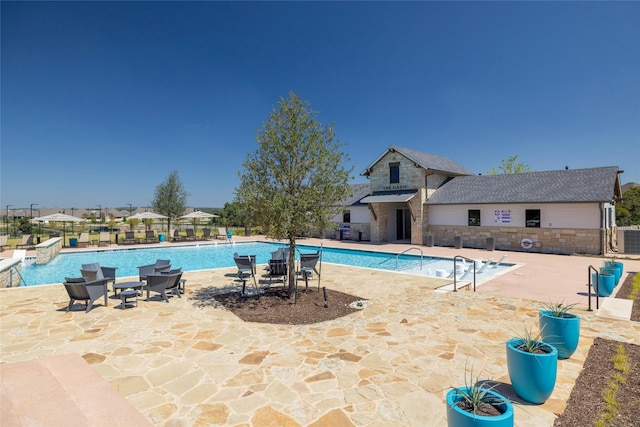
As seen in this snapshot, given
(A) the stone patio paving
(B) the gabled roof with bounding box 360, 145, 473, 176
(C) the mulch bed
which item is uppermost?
(B) the gabled roof with bounding box 360, 145, 473, 176

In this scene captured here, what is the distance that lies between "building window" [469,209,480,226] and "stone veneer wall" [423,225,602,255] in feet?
1.30

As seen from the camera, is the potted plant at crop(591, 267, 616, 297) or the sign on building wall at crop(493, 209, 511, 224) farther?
the sign on building wall at crop(493, 209, 511, 224)

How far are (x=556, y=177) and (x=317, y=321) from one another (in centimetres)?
2258

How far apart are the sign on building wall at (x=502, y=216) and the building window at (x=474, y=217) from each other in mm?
1115

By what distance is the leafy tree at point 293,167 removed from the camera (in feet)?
26.3

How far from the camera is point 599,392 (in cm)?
399

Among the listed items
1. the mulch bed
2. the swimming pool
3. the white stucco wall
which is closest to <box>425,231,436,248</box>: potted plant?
the white stucco wall

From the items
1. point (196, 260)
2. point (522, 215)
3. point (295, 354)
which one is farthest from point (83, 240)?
point (522, 215)

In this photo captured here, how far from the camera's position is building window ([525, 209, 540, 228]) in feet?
65.5

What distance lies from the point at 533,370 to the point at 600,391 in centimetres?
127

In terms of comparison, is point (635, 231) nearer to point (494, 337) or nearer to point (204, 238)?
point (494, 337)

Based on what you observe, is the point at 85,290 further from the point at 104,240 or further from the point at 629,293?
the point at 104,240

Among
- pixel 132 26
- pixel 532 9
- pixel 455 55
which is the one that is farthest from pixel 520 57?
pixel 132 26

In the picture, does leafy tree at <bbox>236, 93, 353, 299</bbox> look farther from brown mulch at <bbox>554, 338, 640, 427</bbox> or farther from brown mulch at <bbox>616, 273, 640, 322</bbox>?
brown mulch at <bbox>616, 273, 640, 322</bbox>
